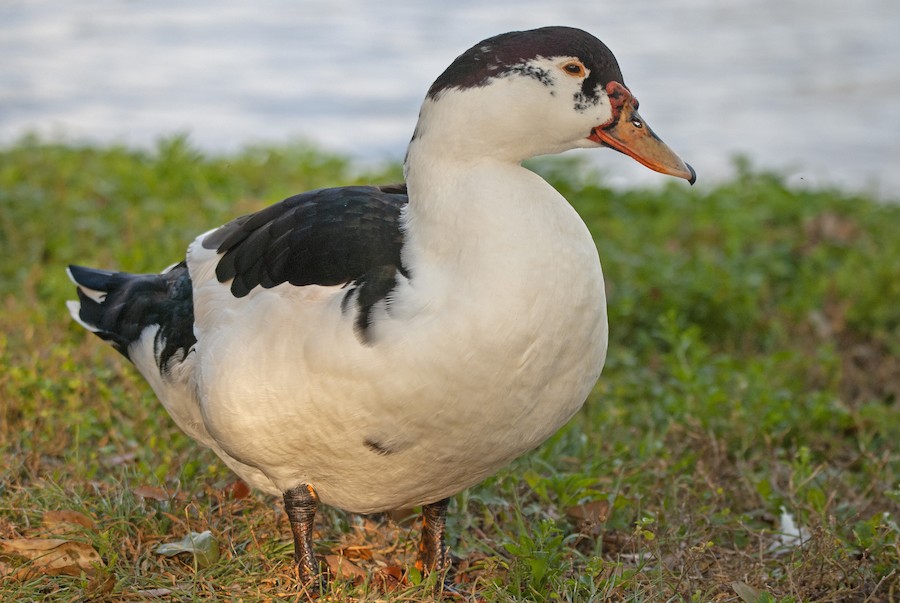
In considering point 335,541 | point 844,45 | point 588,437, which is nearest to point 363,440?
point 335,541

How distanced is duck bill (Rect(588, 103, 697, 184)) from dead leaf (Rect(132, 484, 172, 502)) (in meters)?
1.44

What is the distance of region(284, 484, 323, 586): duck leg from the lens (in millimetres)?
2824

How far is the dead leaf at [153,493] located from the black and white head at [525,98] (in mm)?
A: 1209

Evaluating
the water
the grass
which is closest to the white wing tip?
the grass

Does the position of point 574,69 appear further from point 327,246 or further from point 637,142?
point 327,246

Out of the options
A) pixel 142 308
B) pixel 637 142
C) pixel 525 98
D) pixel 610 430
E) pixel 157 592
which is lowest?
pixel 610 430

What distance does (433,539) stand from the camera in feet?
9.82

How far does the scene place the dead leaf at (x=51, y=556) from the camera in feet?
9.20

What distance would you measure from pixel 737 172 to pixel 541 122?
4266 millimetres

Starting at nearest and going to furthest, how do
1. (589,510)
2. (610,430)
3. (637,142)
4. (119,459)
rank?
(637,142) < (589,510) < (119,459) < (610,430)

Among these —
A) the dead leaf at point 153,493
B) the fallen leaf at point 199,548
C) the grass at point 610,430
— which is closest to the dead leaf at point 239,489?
the grass at point 610,430

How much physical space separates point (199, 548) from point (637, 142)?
4.52 ft

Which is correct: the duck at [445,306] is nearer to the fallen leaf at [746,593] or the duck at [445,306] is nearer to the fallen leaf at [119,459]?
the fallen leaf at [746,593]

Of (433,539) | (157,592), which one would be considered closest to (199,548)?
(157,592)
